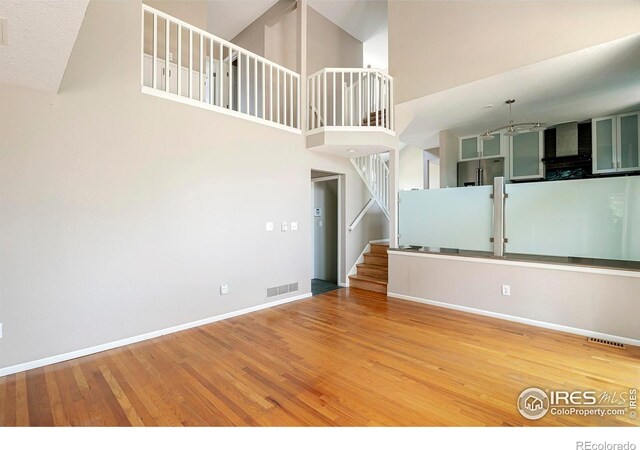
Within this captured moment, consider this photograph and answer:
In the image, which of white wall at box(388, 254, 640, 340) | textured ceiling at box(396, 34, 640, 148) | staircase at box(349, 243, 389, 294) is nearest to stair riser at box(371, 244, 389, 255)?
staircase at box(349, 243, 389, 294)

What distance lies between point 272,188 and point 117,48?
221 centimetres

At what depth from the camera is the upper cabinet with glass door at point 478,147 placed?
207 inches

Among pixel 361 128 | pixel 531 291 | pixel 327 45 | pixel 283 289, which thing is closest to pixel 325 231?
pixel 283 289

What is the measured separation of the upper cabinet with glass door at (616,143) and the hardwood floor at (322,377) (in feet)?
9.82

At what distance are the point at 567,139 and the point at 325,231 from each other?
14.7 ft

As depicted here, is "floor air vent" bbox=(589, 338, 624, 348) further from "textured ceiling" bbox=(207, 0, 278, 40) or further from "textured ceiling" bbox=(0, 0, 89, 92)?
"textured ceiling" bbox=(207, 0, 278, 40)

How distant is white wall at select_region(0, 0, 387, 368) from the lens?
2.34 metres

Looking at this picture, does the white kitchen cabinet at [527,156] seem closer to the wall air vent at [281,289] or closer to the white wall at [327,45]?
the white wall at [327,45]

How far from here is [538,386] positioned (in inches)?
83.0

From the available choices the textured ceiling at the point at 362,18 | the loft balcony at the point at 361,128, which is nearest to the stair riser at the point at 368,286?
the loft balcony at the point at 361,128

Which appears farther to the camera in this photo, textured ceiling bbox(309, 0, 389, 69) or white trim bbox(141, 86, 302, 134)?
textured ceiling bbox(309, 0, 389, 69)

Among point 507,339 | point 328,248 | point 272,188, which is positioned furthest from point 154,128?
point 507,339

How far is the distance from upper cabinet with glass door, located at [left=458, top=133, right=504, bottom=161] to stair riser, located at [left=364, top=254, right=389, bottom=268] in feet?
8.66

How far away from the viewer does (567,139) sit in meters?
4.69
